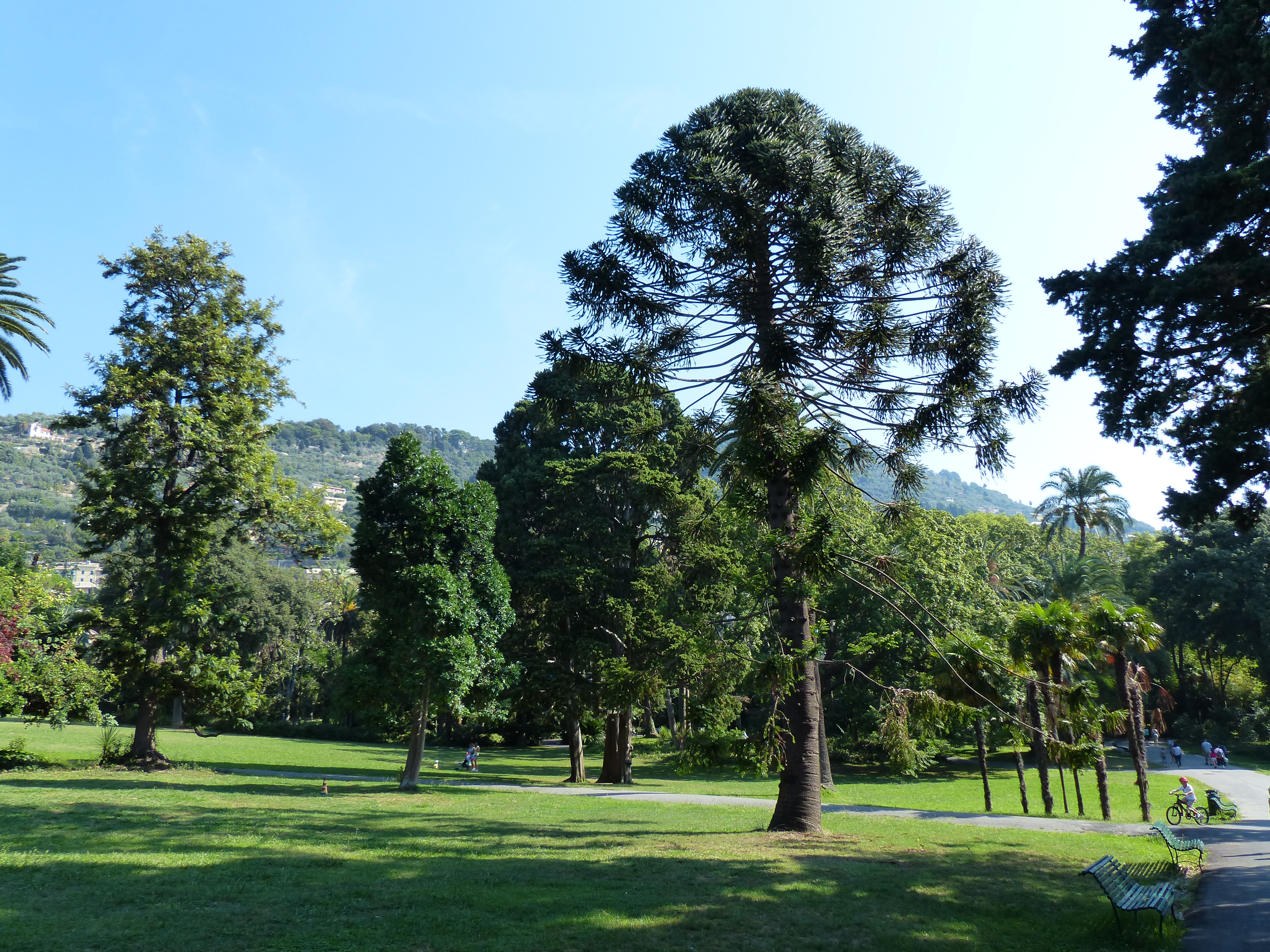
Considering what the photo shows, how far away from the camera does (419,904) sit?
8664mm

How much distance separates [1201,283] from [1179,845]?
9088mm

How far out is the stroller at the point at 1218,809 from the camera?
21.3 metres

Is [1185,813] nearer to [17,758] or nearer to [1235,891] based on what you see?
[1235,891]

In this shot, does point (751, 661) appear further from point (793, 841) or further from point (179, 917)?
point (179, 917)

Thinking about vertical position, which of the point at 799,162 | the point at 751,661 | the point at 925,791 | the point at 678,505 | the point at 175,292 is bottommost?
the point at 925,791

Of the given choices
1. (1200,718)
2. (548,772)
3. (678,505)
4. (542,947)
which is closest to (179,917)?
(542,947)

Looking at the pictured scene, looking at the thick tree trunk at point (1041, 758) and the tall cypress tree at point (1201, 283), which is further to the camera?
the thick tree trunk at point (1041, 758)

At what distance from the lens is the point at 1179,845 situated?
12.7 metres

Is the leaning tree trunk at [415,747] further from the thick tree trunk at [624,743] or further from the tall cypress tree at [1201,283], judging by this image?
the tall cypress tree at [1201,283]

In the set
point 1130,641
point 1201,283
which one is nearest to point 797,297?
point 1201,283

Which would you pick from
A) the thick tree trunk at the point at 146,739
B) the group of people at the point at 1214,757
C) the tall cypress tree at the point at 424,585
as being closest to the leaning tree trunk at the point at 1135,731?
the tall cypress tree at the point at 424,585

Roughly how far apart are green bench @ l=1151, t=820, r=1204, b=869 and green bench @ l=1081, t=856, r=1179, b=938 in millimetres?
3576

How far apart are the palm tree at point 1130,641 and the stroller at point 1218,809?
1456 mm

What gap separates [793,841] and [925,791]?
64.3 feet
